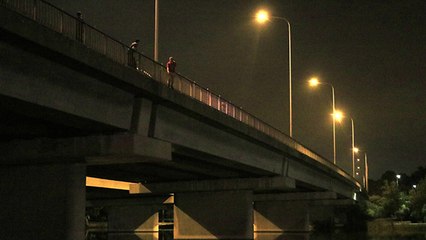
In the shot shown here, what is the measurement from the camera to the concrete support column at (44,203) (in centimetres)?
2422

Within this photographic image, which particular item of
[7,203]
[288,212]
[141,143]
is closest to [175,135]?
[141,143]

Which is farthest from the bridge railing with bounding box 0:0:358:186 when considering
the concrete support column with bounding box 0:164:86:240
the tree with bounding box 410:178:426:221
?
the tree with bounding box 410:178:426:221

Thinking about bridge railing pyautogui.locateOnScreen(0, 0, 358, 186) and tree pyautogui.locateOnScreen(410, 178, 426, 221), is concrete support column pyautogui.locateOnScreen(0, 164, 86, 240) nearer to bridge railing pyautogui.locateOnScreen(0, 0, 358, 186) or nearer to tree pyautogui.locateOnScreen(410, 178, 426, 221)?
bridge railing pyautogui.locateOnScreen(0, 0, 358, 186)

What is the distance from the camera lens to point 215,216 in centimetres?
4791

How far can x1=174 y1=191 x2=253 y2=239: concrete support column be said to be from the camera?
4725 centimetres

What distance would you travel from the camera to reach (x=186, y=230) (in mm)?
48094

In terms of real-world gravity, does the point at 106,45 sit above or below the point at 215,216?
above

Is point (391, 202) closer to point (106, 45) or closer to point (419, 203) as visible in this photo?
point (419, 203)

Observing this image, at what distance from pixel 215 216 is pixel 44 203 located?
24564 millimetres

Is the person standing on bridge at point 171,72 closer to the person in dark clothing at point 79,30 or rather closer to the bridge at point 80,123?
the bridge at point 80,123

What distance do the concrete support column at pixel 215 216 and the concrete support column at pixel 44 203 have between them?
76.7 feet

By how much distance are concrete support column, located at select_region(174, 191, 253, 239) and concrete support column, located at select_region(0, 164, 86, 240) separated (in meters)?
23.4

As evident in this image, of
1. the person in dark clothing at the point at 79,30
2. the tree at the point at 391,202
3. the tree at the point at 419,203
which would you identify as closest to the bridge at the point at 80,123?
the person in dark clothing at the point at 79,30

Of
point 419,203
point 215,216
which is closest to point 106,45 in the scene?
point 215,216
